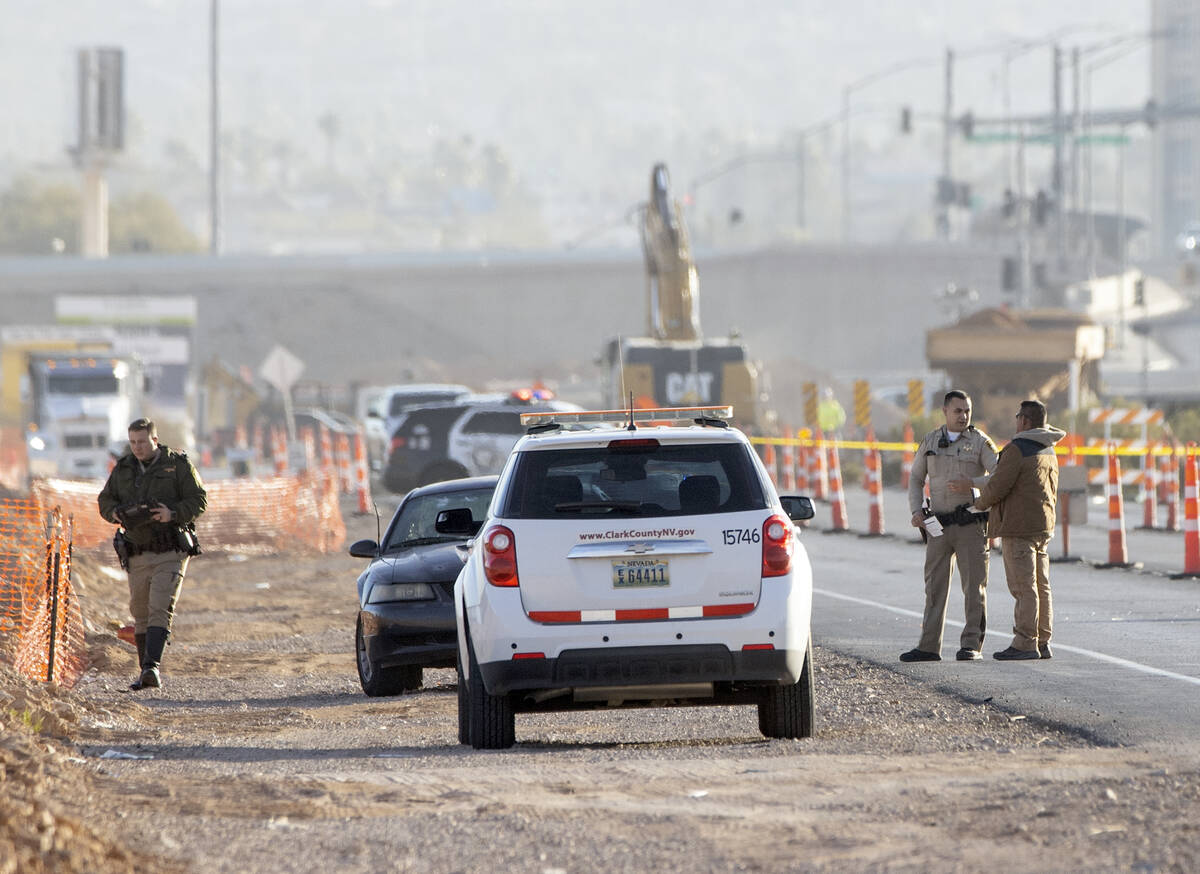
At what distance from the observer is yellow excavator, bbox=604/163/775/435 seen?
44.3 m

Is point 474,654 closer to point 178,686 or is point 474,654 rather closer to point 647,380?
point 178,686

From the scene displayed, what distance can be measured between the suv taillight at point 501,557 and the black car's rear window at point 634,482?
0.11 m

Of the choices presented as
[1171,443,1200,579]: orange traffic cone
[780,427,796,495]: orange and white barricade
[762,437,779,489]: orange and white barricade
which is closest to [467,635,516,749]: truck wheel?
[1171,443,1200,579]: orange traffic cone

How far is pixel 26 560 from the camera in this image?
17.3 meters

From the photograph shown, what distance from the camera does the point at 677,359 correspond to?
147 ft

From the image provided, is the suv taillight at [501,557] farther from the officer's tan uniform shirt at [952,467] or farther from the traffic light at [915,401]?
the traffic light at [915,401]

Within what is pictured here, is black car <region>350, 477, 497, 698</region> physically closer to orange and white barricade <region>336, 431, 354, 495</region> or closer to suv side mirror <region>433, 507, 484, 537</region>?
suv side mirror <region>433, 507, 484, 537</region>

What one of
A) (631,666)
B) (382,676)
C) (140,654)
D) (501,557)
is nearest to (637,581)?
(631,666)

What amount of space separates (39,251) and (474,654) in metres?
179

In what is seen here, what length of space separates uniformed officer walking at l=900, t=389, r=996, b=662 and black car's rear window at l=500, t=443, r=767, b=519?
11.2 ft

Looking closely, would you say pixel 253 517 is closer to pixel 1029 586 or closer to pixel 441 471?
pixel 441 471

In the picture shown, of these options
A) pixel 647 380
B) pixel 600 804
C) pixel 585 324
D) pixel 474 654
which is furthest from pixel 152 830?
pixel 585 324

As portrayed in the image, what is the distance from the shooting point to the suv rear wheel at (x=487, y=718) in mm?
9945

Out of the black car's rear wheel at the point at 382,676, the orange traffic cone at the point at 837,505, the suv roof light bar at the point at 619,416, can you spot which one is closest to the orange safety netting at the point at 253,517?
the orange traffic cone at the point at 837,505
